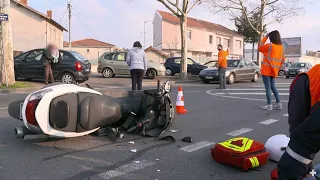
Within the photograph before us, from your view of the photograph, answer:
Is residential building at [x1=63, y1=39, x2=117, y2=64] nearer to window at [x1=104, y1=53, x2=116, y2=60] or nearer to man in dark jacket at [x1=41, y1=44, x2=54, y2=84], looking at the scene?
window at [x1=104, y1=53, x2=116, y2=60]

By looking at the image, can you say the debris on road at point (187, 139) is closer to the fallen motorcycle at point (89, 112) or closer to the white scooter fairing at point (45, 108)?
the fallen motorcycle at point (89, 112)

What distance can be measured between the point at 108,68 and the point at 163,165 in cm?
1650

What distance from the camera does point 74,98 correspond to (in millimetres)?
4305

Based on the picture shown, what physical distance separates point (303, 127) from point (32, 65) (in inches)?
562

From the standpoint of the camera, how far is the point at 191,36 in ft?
167

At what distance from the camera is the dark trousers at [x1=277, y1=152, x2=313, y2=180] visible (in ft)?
5.65

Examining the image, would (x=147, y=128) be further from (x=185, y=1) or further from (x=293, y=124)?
(x=185, y=1)

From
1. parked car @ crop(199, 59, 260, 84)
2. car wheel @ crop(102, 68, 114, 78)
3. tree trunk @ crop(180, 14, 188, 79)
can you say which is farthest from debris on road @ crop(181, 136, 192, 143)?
car wheel @ crop(102, 68, 114, 78)

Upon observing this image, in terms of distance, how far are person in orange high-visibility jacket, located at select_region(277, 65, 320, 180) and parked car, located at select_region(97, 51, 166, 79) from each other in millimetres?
17778

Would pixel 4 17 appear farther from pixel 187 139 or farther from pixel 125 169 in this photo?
pixel 125 169

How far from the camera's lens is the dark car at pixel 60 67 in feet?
46.0

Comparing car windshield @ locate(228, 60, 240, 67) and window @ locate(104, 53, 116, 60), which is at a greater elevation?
window @ locate(104, 53, 116, 60)

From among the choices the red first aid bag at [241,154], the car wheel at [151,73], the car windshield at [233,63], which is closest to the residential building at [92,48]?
the car wheel at [151,73]

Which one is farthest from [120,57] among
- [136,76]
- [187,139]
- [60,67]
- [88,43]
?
[88,43]
